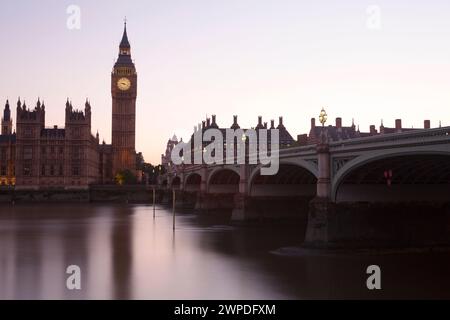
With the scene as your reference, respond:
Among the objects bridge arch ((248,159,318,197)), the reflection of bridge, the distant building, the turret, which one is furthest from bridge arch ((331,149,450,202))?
the turret

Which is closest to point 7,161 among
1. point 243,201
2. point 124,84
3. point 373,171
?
point 124,84

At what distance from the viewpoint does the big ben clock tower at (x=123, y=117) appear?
600ft

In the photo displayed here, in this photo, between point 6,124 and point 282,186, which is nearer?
point 282,186

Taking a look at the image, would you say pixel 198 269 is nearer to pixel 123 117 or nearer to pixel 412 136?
pixel 412 136

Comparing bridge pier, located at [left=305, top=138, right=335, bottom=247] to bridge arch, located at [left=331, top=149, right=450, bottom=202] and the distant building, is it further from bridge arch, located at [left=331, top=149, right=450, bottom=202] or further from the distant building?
the distant building

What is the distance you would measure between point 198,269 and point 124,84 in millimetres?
165878

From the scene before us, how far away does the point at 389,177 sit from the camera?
118ft

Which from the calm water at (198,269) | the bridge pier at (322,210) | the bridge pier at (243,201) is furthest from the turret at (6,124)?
the bridge pier at (322,210)

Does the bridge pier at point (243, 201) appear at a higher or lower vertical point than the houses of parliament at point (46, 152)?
lower

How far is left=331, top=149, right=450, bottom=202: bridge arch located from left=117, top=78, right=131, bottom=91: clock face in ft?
522

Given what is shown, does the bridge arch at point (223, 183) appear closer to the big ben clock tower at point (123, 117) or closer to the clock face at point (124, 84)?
the big ben clock tower at point (123, 117)

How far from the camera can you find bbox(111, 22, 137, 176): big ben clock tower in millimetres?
182750

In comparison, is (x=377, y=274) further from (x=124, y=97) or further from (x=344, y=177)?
(x=124, y=97)
